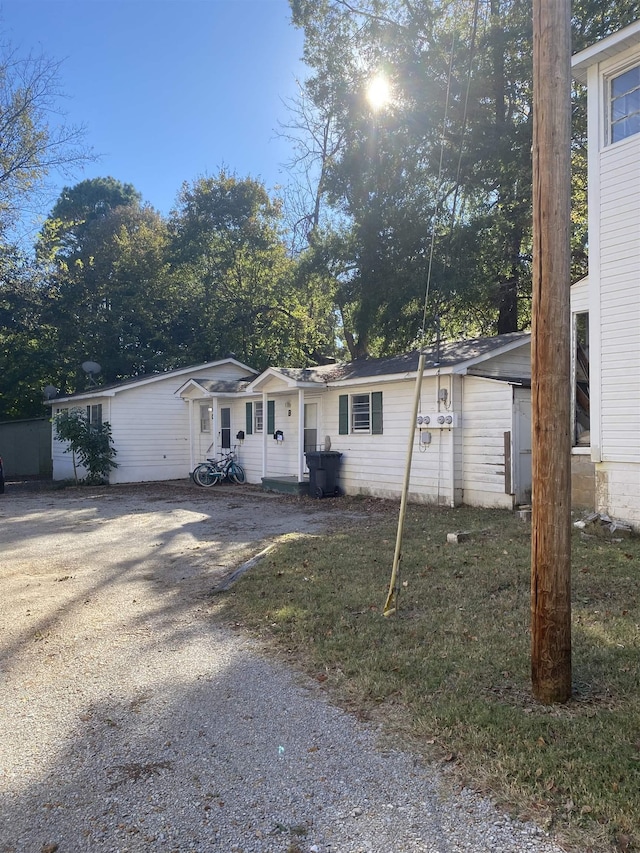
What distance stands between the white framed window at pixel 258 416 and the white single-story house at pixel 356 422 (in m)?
0.03

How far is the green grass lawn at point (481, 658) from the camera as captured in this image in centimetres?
260

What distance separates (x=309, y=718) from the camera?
11.0 ft

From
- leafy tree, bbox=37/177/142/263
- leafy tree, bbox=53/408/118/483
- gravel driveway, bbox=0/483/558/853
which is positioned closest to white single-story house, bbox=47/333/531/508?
leafy tree, bbox=53/408/118/483

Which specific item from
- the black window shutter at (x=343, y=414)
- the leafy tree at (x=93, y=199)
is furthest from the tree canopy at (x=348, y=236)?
the leafy tree at (x=93, y=199)

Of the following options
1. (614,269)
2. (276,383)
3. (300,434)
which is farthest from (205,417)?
(614,269)

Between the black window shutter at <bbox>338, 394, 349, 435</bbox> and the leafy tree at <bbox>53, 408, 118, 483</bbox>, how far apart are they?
7623 mm

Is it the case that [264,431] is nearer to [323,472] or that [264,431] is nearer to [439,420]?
[323,472]

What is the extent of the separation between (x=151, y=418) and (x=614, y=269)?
1427cm

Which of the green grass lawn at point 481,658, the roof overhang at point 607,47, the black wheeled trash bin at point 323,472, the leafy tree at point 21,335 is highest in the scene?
the roof overhang at point 607,47

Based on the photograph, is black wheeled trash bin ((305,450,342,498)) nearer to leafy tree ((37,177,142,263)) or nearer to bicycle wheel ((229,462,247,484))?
bicycle wheel ((229,462,247,484))

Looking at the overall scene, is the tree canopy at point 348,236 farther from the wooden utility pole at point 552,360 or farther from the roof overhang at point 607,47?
the wooden utility pole at point 552,360

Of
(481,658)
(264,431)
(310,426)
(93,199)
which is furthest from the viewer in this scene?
(93,199)

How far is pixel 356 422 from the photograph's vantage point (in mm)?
13633

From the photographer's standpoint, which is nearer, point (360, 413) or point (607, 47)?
point (607, 47)
